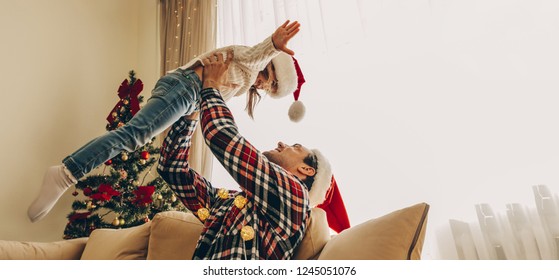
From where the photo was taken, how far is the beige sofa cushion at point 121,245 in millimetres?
1748

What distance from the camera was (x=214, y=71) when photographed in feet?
4.70

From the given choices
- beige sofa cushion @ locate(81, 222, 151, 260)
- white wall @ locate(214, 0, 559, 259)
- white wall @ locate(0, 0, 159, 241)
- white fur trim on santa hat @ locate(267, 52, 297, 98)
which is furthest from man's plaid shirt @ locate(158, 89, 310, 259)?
white wall @ locate(0, 0, 159, 241)

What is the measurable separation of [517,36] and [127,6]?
3431 millimetres

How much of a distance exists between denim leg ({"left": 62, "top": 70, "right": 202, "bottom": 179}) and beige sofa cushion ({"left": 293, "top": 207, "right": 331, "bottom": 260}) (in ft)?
2.14

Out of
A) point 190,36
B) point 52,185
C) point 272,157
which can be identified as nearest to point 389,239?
point 272,157

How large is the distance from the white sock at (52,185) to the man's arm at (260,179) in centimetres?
59

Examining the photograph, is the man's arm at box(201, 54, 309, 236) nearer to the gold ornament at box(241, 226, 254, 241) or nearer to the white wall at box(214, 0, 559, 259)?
the gold ornament at box(241, 226, 254, 241)

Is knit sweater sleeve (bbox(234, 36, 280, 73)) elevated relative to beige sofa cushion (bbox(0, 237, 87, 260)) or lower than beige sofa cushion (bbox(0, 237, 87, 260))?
elevated

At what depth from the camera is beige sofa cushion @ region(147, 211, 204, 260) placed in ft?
5.13

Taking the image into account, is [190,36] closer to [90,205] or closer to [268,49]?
[90,205]

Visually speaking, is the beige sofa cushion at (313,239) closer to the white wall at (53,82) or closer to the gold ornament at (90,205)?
the gold ornament at (90,205)

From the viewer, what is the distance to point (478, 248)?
1.61m
